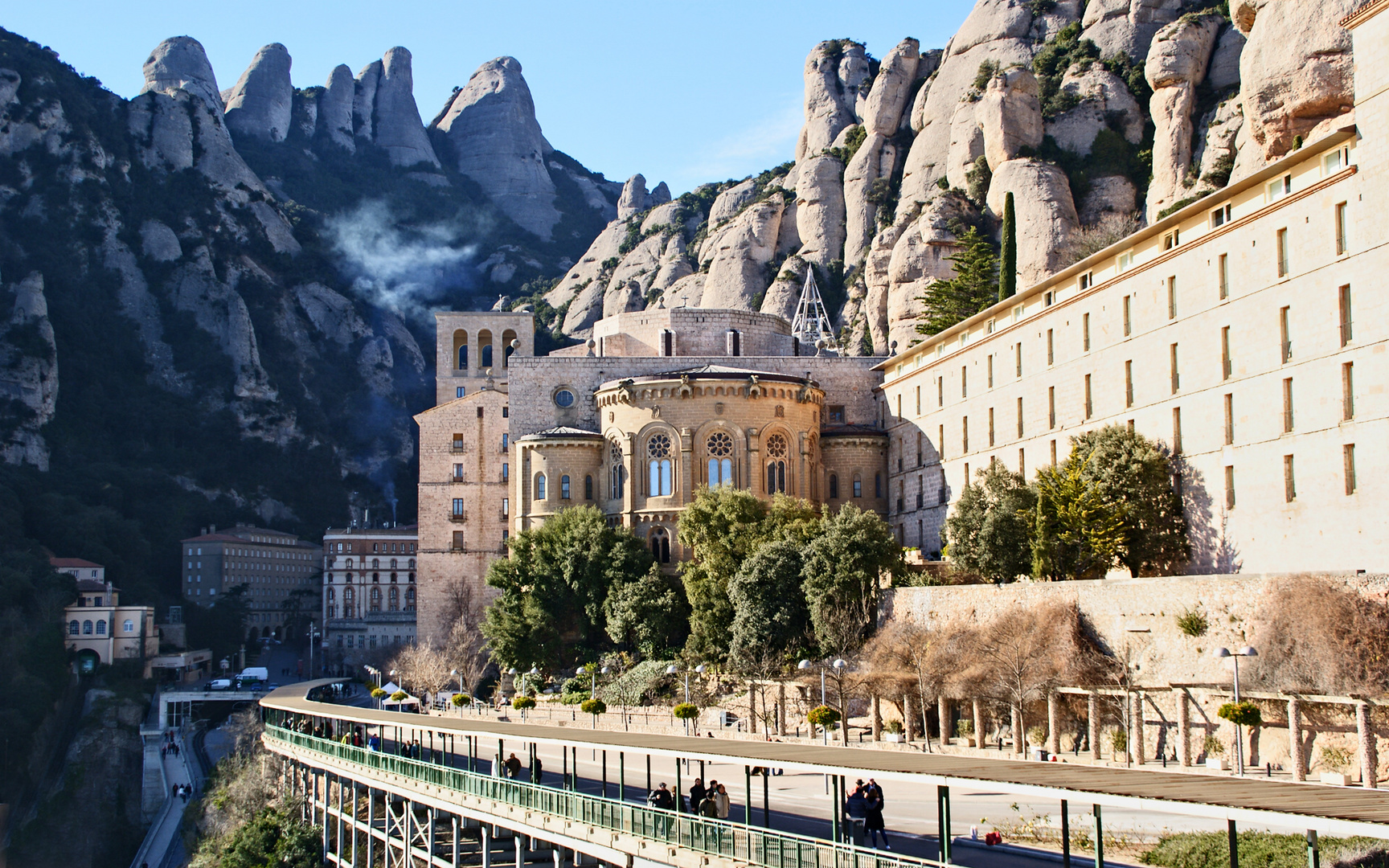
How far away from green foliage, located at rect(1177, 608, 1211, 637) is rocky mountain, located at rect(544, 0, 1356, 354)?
2564cm

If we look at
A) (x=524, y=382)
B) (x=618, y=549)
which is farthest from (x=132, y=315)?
(x=618, y=549)

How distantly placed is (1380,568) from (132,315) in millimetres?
109628

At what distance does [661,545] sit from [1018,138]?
127 ft

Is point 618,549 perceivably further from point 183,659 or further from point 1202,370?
point 183,659

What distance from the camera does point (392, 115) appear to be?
6860 inches

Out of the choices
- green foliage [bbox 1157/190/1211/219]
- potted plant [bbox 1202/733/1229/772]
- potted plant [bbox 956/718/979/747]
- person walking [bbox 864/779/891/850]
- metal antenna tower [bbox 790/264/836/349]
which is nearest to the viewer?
person walking [bbox 864/779/891/850]

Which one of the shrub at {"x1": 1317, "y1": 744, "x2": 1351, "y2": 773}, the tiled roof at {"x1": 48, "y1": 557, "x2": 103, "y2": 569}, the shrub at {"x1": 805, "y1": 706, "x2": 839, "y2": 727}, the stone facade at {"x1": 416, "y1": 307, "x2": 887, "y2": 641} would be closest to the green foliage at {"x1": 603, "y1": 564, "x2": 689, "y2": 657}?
the stone facade at {"x1": 416, "y1": 307, "x2": 887, "y2": 641}

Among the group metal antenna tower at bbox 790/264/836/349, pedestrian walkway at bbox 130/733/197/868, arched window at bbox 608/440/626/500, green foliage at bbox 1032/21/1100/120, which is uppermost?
green foliage at bbox 1032/21/1100/120

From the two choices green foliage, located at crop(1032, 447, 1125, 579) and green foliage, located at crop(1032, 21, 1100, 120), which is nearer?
green foliage, located at crop(1032, 447, 1125, 579)

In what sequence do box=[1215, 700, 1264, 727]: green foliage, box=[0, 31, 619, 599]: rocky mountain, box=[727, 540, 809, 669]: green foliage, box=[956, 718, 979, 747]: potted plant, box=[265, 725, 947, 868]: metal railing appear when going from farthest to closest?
box=[0, 31, 619, 599]: rocky mountain → box=[727, 540, 809, 669]: green foliage → box=[956, 718, 979, 747]: potted plant → box=[1215, 700, 1264, 727]: green foliage → box=[265, 725, 947, 868]: metal railing

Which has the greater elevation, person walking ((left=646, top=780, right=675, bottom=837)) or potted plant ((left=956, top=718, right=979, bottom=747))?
person walking ((left=646, top=780, right=675, bottom=837))

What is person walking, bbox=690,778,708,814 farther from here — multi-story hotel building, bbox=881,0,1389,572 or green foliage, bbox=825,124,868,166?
green foliage, bbox=825,124,868,166

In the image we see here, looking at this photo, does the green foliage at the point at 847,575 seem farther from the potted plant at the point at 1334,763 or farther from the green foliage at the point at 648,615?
the potted plant at the point at 1334,763

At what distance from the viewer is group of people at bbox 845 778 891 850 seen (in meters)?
19.2
